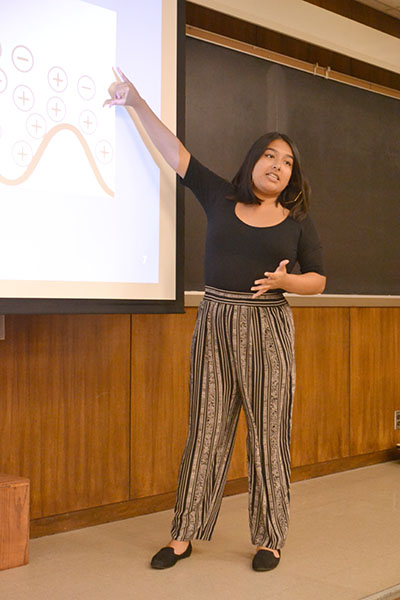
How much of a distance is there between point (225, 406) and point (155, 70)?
1203 mm

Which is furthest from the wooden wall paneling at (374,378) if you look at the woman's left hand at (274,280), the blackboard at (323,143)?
the woman's left hand at (274,280)

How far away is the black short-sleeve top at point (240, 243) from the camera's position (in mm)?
2352

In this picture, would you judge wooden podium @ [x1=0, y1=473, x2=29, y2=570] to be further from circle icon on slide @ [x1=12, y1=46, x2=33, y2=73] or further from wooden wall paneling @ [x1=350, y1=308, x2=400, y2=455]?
wooden wall paneling @ [x1=350, y1=308, x2=400, y2=455]

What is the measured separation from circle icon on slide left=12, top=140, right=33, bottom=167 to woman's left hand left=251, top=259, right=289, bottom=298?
80cm

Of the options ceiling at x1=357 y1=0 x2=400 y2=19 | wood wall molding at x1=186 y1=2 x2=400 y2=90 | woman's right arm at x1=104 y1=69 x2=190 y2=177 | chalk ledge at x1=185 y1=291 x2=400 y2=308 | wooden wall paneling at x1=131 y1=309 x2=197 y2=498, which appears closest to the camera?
woman's right arm at x1=104 y1=69 x2=190 y2=177

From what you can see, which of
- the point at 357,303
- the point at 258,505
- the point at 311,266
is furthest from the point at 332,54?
the point at 258,505

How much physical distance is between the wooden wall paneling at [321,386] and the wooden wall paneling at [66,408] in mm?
1102

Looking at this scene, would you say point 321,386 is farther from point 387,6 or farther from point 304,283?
point 387,6

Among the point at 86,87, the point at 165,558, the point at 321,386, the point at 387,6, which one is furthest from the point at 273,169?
the point at 387,6

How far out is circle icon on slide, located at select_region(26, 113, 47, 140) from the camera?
2.25 meters

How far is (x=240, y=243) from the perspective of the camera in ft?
7.73

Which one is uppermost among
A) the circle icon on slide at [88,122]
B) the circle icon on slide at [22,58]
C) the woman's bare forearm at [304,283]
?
the circle icon on slide at [22,58]

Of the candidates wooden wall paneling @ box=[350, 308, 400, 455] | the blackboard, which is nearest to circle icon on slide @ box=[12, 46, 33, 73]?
the blackboard

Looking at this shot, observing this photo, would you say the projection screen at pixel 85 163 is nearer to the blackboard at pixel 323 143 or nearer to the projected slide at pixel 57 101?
the projected slide at pixel 57 101
